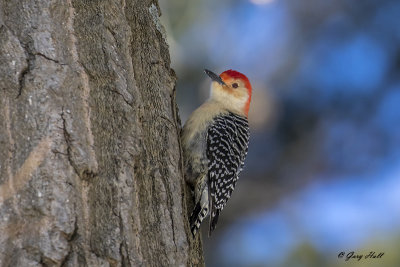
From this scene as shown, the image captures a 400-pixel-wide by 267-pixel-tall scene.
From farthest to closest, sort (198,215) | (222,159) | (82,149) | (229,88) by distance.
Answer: (229,88), (222,159), (198,215), (82,149)

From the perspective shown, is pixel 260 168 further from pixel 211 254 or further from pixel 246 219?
pixel 211 254

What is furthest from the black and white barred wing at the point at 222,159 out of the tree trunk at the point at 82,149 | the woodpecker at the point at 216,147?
the tree trunk at the point at 82,149

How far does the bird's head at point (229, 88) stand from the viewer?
527 centimetres

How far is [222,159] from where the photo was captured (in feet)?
15.2

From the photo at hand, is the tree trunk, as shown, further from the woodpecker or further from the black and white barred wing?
the black and white barred wing

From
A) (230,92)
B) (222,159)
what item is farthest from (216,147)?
(230,92)

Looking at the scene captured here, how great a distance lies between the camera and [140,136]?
9.48 ft

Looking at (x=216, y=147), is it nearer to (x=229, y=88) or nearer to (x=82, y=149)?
(x=229, y=88)

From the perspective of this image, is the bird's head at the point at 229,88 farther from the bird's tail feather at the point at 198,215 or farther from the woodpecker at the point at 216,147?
the bird's tail feather at the point at 198,215

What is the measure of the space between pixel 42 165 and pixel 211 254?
4.93 m

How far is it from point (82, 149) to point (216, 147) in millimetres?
2171

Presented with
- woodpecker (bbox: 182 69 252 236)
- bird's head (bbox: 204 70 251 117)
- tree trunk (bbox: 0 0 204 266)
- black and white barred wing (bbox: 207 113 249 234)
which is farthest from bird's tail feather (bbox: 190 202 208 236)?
bird's head (bbox: 204 70 251 117)

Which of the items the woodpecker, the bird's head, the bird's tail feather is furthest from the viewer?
the bird's head

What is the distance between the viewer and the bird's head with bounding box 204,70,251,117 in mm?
5266
